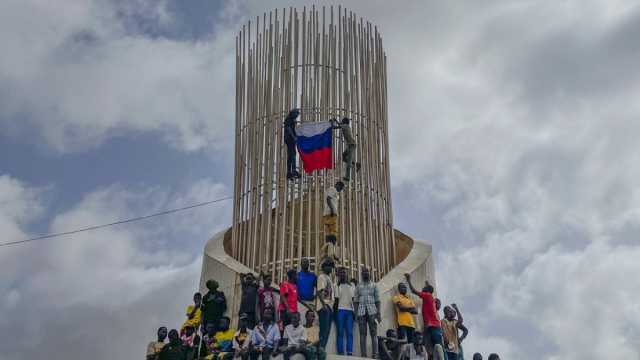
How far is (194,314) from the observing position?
15.6 m

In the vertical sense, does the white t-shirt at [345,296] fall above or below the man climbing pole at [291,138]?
below

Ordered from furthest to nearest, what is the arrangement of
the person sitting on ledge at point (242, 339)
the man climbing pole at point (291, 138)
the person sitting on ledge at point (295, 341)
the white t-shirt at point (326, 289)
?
the man climbing pole at point (291, 138), the white t-shirt at point (326, 289), the person sitting on ledge at point (242, 339), the person sitting on ledge at point (295, 341)

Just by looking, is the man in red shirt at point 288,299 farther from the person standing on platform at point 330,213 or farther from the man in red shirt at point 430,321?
the person standing on platform at point 330,213

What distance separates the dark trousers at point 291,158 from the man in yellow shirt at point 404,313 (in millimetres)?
3438

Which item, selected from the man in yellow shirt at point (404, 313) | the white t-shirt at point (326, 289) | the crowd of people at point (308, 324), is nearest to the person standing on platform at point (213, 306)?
the crowd of people at point (308, 324)

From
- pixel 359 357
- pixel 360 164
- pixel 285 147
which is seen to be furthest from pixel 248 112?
pixel 359 357

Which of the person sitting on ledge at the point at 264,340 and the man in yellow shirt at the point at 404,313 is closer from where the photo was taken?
the person sitting on ledge at the point at 264,340

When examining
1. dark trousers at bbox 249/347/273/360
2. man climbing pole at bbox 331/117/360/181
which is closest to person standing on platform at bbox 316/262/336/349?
dark trousers at bbox 249/347/273/360

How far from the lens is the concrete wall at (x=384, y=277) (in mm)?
15906

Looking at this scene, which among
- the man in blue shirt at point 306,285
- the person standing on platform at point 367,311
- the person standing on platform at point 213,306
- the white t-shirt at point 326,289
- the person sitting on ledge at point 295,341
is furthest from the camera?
the person standing on platform at point 213,306

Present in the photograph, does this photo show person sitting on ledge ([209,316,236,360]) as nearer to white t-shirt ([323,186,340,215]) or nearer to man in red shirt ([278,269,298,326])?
man in red shirt ([278,269,298,326])

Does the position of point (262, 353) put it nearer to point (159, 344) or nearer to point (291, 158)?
point (159, 344)

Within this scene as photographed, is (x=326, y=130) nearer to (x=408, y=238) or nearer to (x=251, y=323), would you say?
(x=408, y=238)

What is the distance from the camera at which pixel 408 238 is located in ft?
60.9
